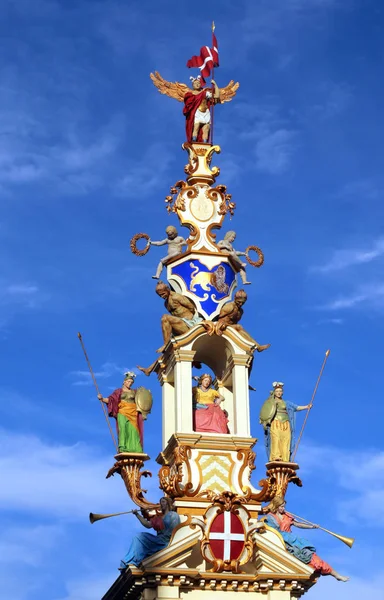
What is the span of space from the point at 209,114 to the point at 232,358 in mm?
5816

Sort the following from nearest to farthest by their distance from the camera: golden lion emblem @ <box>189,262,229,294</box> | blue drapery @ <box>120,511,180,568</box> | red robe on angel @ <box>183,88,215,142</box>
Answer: blue drapery @ <box>120,511,180,568</box> → golden lion emblem @ <box>189,262,229,294</box> → red robe on angel @ <box>183,88,215,142</box>

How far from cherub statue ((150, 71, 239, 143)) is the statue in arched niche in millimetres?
5551

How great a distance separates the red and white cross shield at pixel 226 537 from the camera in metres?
25.7

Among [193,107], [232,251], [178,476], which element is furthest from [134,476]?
[193,107]

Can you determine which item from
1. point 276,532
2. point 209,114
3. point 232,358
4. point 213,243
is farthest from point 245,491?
point 209,114

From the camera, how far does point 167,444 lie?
27297mm

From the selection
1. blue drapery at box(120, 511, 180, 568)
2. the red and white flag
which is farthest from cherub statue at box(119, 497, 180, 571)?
the red and white flag

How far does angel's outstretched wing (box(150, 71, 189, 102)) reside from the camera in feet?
101

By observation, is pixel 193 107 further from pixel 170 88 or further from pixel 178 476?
pixel 178 476

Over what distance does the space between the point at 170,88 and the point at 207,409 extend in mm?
7434

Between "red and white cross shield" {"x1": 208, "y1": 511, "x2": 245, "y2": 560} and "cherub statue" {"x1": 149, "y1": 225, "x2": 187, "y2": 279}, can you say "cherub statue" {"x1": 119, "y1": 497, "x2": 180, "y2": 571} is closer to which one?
"red and white cross shield" {"x1": 208, "y1": 511, "x2": 245, "y2": 560}

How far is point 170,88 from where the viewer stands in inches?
1214

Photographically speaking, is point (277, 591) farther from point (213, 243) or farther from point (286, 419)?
point (213, 243)

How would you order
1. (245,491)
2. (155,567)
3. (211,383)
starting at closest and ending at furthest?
(155,567), (245,491), (211,383)
